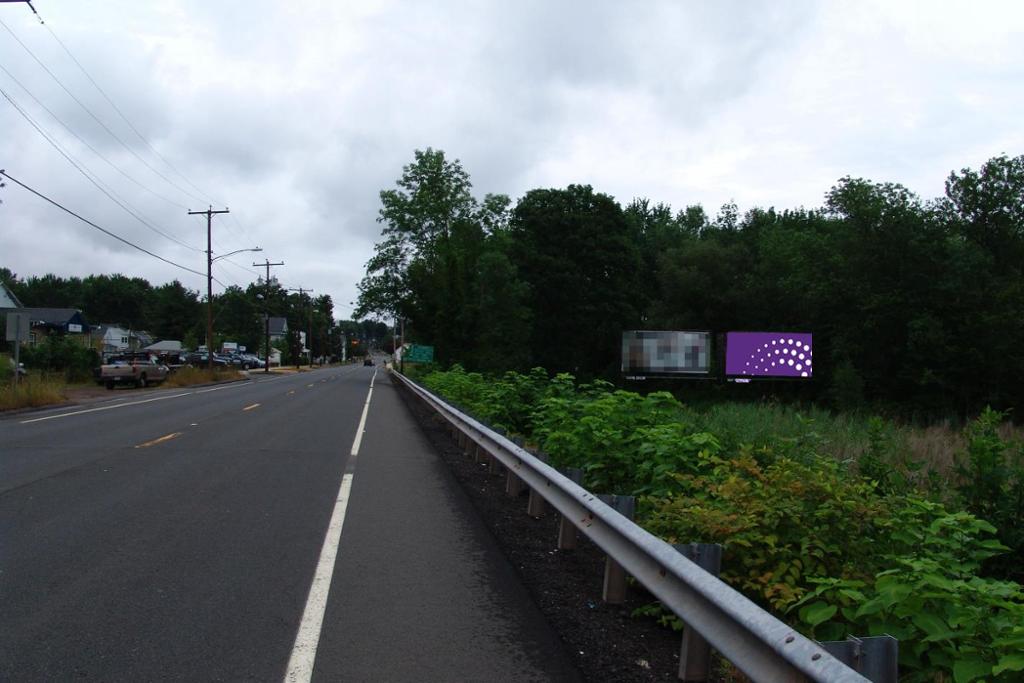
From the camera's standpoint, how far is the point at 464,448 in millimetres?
15586

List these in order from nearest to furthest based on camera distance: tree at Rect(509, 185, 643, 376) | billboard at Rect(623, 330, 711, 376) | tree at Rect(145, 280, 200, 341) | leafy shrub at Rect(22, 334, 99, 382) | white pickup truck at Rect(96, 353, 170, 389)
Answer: white pickup truck at Rect(96, 353, 170, 389), leafy shrub at Rect(22, 334, 99, 382), billboard at Rect(623, 330, 711, 376), tree at Rect(509, 185, 643, 376), tree at Rect(145, 280, 200, 341)

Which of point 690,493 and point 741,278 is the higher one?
point 741,278

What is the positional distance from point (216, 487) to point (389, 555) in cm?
409

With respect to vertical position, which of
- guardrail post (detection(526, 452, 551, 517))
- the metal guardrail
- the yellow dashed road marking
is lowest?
the yellow dashed road marking

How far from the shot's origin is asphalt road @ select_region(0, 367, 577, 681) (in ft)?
14.8

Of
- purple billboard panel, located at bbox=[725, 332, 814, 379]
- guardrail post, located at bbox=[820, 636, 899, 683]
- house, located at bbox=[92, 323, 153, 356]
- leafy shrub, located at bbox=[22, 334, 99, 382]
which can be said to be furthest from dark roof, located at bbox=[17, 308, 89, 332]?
guardrail post, located at bbox=[820, 636, 899, 683]

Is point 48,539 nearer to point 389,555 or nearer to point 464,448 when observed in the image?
point 389,555

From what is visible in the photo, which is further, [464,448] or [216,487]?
[464,448]

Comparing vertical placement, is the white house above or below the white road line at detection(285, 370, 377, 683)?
above

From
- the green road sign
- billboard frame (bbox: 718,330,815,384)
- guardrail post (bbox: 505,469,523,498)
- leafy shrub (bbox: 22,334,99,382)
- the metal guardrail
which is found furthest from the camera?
the green road sign

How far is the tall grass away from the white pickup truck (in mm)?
9490

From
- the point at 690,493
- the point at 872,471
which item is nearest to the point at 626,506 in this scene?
the point at 690,493

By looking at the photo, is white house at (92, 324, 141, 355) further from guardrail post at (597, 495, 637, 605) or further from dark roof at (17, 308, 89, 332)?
guardrail post at (597, 495, 637, 605)

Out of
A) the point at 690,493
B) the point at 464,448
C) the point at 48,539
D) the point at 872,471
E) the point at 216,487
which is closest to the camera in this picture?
the point at 690,493
